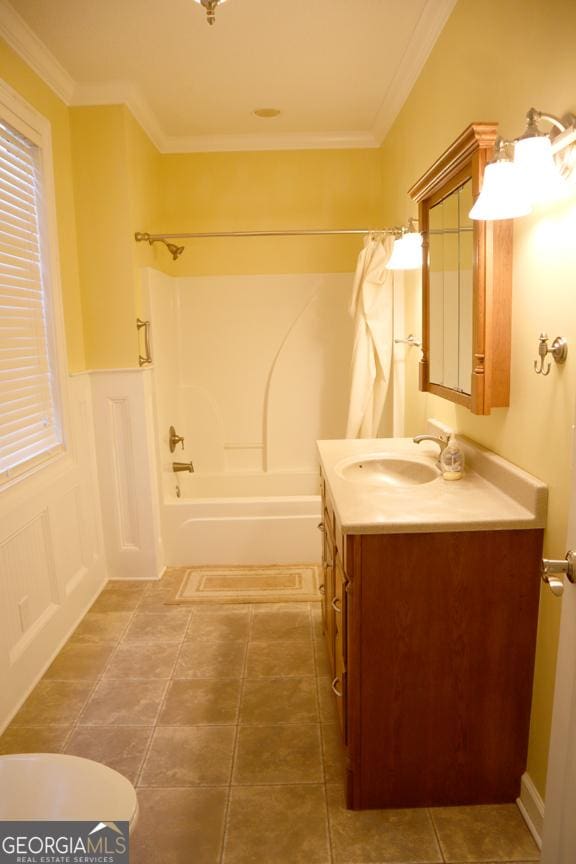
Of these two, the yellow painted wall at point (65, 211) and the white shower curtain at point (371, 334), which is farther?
the white shower curtain at point (371, 334)

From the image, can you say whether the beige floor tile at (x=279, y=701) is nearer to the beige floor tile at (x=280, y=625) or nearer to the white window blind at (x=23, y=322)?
the beige floor tile at (x=280, y=625)

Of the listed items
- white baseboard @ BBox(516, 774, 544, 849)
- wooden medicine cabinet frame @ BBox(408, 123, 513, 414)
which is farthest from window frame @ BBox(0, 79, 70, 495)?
white baseboard @ BBox(516, 774, 544, 849)

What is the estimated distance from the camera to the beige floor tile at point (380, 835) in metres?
1.53

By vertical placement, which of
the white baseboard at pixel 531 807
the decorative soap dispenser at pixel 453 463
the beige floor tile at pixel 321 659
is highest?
the decorative soap dispenser at pixel 453 463

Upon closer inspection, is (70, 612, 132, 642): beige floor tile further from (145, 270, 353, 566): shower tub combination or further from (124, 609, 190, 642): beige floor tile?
(145, 270, 353, 566): shower tub combination

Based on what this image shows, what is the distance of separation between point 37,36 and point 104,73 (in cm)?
39

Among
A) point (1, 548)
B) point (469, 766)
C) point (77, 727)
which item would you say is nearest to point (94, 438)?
point (1, 548)

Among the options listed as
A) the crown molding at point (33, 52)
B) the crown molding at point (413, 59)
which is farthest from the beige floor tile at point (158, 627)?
the crown molding at point (413, 59)

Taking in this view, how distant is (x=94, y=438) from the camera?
3.10 metres

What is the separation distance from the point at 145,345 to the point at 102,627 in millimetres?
1436

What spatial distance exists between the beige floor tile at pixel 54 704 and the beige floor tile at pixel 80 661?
0.04 meters

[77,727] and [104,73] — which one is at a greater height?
[104,73]

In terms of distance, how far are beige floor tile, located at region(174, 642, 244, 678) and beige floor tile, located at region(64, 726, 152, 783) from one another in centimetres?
35

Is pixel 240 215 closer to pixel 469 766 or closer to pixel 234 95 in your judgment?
pixel 234 95
